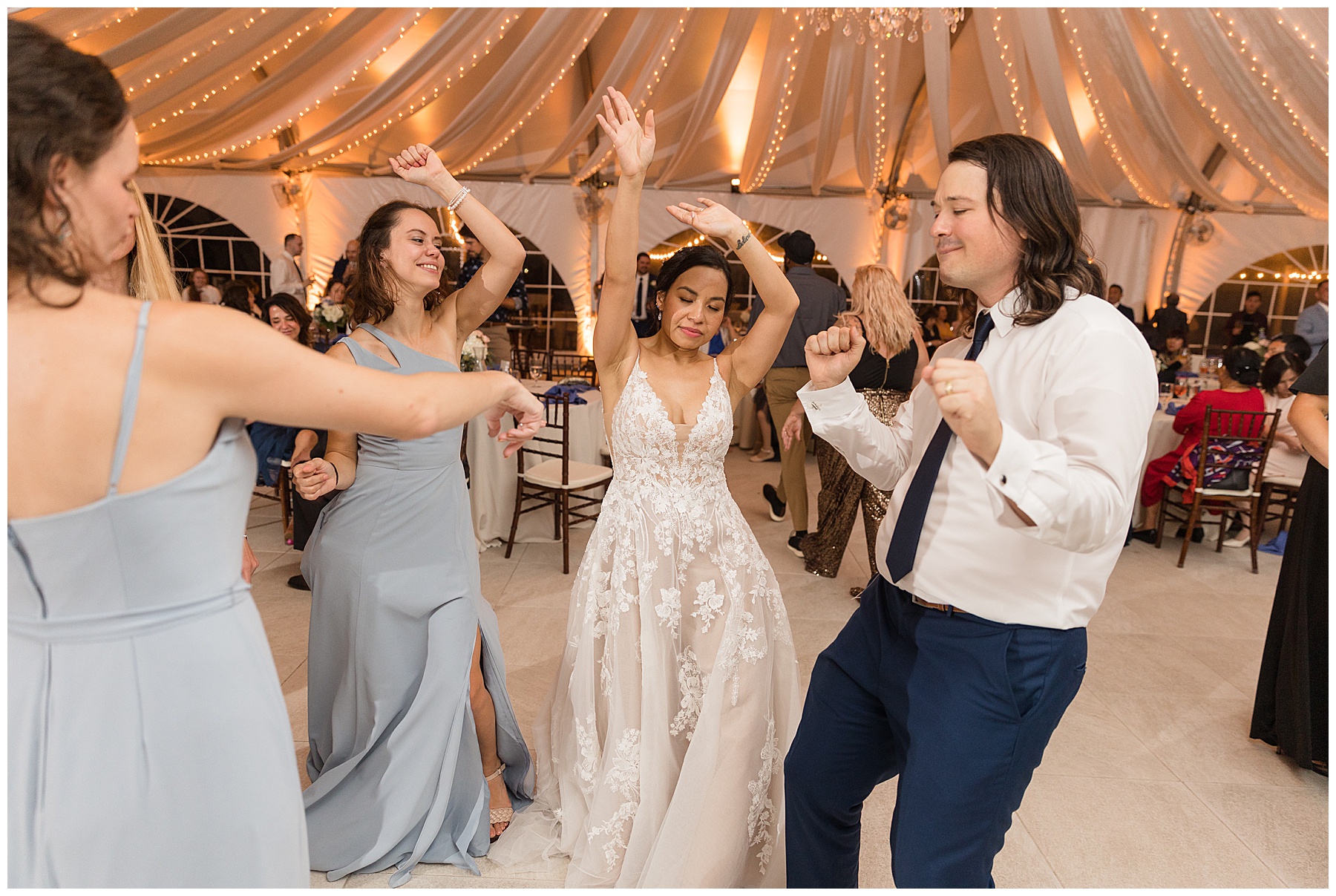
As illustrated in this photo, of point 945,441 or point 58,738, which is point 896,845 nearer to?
point 945,441

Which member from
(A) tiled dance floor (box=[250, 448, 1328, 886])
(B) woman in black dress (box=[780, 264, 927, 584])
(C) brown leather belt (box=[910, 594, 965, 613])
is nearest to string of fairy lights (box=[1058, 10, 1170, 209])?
(B) woman in black dress (box=[780, 264, 927, 584])

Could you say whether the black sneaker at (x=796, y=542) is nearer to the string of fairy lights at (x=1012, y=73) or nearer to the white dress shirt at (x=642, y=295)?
the string of fairy lights at (x=1012, y=73)

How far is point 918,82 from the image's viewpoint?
873 centimetres

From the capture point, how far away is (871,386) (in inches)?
162

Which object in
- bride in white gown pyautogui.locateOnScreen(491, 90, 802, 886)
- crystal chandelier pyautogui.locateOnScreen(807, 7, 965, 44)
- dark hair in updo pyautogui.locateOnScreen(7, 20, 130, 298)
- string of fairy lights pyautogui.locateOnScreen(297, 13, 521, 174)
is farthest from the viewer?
string of fairy lights pyautogui.locateOnScreen(297, 13, 521, 174)

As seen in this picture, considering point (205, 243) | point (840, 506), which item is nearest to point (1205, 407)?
point (840, 506)

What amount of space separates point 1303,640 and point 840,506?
2080 mm

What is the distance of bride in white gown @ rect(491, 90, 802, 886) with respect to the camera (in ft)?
6.45

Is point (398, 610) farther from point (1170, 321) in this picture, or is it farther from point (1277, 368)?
point (1170, 321)

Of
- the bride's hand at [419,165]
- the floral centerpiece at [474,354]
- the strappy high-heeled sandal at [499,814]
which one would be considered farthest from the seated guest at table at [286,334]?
the strappy high-heeled sandal at [499,814]

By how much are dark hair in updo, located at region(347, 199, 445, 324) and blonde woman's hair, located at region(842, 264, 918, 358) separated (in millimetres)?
2357

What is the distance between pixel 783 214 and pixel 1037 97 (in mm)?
3202

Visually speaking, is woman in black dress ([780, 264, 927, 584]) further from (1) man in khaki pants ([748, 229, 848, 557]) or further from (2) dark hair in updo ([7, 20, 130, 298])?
(2) dark hair in updo ([7, 20, 130, 298])

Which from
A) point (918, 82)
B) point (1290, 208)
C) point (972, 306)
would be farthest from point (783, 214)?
point (972, 306)
